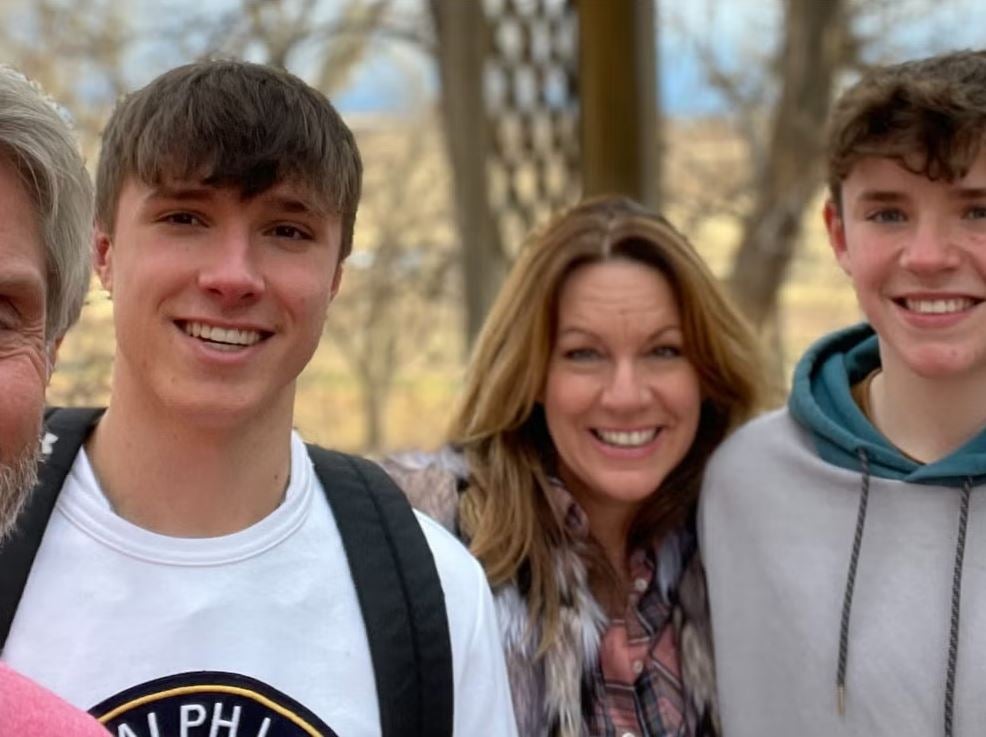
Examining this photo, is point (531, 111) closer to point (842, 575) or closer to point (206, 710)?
point (842, 575)

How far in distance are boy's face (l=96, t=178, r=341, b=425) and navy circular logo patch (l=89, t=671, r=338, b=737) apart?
388 mm

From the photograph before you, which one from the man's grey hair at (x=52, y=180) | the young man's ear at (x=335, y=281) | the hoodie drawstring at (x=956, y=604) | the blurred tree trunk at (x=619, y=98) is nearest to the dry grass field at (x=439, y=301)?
the blurred tree trunk at (x=619, y=98)

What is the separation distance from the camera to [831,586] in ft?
7.63

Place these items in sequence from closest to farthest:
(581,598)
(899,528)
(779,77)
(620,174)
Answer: (899,528), (581,598), (620,174), (779,77)

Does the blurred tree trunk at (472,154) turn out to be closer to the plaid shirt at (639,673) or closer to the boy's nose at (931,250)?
the plaid shirt at (639,673)

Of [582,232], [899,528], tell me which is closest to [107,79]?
[582,232]

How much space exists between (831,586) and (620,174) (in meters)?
2.20

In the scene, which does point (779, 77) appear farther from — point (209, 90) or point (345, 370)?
point (209, 90)

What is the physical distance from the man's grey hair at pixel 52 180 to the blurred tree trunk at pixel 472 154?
10.8 feet

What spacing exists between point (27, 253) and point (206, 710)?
712mm

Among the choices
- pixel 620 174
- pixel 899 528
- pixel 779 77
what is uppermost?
pixel 779 77

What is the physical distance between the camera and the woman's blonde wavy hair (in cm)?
271

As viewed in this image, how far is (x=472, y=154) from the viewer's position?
4824 millimetres

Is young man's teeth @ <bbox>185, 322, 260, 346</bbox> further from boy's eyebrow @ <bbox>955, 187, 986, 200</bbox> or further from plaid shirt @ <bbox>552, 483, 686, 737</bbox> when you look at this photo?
boy's eyebrow @ <bbox>955, 187, 986, 200</bbox>
